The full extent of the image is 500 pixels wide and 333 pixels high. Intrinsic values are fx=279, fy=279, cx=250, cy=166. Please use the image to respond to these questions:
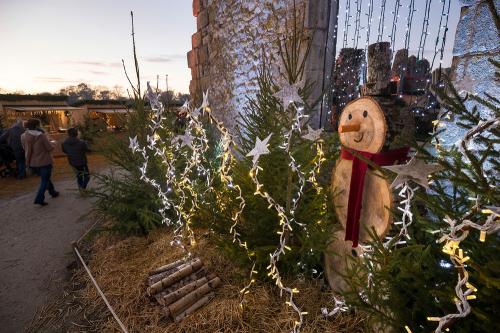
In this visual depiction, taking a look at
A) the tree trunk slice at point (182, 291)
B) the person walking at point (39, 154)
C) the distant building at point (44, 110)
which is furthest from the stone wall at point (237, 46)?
the distant building at point (44, 110)

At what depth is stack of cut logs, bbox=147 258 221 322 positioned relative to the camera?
8.30 ft

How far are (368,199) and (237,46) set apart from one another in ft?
11.1

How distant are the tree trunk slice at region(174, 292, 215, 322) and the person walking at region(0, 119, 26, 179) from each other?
30.9 feet

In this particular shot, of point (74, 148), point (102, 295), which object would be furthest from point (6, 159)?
point (102, 295)

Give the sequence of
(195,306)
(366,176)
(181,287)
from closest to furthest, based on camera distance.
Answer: (366,176), (195,306), (181,287)

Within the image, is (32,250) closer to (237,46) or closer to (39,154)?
(39,154)

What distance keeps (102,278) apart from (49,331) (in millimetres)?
662

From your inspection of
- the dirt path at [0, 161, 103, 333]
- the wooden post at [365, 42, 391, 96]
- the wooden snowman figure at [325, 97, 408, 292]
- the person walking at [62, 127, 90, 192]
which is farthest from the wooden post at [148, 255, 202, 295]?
the wooden post at [365, 42, 391, 96]

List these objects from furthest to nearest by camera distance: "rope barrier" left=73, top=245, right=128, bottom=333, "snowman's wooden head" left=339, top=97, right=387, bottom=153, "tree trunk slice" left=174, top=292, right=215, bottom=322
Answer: "tree trunk slice" left=174, top=292, right=215, bottom=322, "rope barrier" left=73, top=245, right=128, bottom=333, "snowman's wooden head" left=339, top=97, right=387, bottom=153

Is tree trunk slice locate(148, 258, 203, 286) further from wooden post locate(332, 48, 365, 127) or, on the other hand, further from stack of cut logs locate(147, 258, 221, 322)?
wooden post locate(332, 48, 365, 127)

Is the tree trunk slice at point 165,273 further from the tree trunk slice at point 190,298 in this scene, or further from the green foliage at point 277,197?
the green foliage at point 277,197

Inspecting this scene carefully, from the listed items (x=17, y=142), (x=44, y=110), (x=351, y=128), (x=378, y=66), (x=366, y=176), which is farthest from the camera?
(x=44, y=110)

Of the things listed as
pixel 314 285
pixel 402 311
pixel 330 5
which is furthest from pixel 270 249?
pixel 330 5

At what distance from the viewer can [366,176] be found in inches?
76.0
